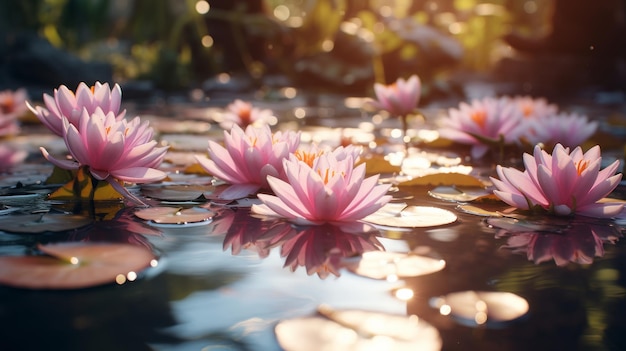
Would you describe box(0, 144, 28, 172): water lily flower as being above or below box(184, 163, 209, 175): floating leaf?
above

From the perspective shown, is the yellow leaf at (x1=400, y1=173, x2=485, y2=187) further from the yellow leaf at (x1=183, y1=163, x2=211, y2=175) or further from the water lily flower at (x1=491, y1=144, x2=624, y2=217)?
the yellow leaf at (x1=183, y1=163, x2=211, y2=175)

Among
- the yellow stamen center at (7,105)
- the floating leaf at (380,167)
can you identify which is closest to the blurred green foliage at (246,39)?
the yellow stamen center at (7,105)

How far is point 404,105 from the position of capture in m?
2.90

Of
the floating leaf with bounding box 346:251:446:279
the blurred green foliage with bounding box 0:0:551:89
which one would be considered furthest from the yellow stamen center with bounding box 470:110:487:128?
the blurred green foliage with bounding box 0:0:551:89

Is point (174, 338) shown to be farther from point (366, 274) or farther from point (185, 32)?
point (185, 32)

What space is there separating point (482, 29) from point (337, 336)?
9897mm

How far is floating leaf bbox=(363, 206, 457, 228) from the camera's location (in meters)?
1.51

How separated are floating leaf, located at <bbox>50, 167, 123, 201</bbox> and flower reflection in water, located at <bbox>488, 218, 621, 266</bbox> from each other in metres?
0.99

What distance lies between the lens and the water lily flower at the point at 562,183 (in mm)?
1489

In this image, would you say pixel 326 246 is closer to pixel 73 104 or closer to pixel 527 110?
pixel 73 104

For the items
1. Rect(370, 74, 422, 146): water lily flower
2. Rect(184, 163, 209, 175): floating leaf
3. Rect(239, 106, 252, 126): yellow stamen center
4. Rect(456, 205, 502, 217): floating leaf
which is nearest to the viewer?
Rect(456, 205, 502, 217): floating leaf

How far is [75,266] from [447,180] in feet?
4.12

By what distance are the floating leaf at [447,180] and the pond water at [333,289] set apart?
0.36 m

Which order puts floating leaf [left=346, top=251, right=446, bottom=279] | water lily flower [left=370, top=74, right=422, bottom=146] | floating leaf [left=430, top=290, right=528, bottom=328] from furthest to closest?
1. water lily flower [left=370, top=74, right=422, bottom=146]
2. floating leaf [left=346, top=251, right=446, bottom=279]
3. floating leaf [left=430, top=290, right=528, bottom=328]
